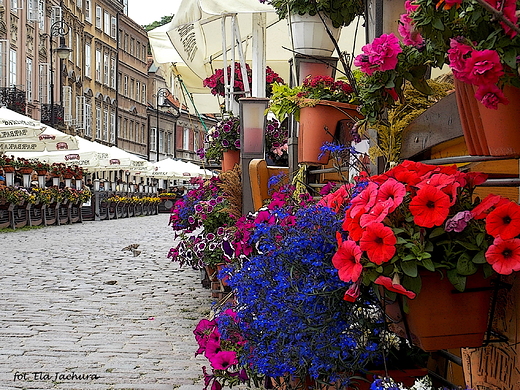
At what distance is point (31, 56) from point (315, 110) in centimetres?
3270

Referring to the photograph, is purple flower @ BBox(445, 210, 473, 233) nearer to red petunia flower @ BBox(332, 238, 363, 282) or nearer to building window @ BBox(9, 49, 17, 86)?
red petunia flower @ BBox(332, 238, 363, 282)

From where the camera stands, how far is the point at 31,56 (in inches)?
1385

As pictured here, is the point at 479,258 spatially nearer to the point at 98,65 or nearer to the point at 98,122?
the point at 98,122

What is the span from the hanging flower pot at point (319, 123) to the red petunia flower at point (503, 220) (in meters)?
2.53

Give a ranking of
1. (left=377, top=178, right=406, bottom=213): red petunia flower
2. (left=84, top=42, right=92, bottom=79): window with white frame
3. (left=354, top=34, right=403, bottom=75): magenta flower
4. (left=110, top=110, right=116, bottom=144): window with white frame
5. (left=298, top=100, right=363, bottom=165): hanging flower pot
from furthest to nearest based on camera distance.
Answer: (left=110, top=110, right=116, bottom=144): window with white frame, (left=84, top=42, right=92, bottom=79): window with white frame, (left=298, top=100, right=363, bottom=165): hanging flower pot, (left=354, top=34, right=403, bottom=75): magenta flower, (left=377, top=178, right=406, bottom=213): red petunia flower

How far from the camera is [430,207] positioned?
2.19 meters

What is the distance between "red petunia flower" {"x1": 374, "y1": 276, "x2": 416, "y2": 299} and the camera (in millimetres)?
2137

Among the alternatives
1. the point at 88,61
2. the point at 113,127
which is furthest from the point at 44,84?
the point at 113,127

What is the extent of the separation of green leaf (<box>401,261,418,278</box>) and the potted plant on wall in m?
2.89

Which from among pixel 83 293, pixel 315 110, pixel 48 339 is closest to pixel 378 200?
pixel 315 110

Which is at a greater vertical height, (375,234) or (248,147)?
(248,147)

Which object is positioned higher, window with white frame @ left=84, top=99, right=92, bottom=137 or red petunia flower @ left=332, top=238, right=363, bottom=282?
window with white frame @ left=84, top=99, right=92, bottom=137

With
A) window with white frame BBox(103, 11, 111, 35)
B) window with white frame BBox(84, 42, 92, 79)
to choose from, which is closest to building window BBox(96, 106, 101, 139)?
window with white frame BBox(84, 42, 92, 79)

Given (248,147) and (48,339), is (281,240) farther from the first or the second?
(248,147)
